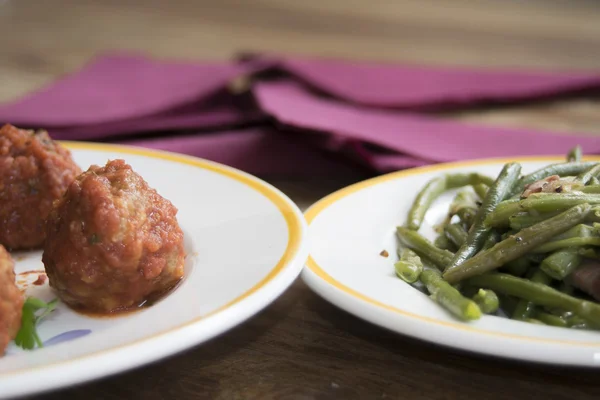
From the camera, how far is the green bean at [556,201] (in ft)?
7.27

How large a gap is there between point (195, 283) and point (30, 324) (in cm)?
43

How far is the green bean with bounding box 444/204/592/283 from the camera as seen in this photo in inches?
84.9

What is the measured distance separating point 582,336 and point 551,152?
2.14 m

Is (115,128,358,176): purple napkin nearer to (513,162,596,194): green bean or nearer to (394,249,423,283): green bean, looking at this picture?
(513,162,596,194): green bean

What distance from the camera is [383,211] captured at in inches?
106

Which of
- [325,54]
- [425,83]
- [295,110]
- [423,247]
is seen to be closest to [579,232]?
[423,247]

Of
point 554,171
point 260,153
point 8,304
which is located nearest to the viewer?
point 8,304

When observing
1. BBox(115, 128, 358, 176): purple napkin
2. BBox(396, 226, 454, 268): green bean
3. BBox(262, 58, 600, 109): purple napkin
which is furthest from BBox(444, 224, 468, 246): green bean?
BBox(262, 58, 600, 109): purple napkin

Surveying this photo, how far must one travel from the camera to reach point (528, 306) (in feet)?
6.81

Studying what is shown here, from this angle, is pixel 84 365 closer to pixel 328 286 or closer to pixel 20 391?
pixel 20 391

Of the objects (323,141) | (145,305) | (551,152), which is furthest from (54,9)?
(145,305)

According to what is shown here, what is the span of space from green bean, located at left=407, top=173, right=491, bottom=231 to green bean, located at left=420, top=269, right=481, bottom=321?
375 millimetres

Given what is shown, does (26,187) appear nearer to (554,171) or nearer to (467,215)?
(467,215)

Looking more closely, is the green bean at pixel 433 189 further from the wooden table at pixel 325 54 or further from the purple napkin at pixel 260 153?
the purple napkin at pixel 260 153
